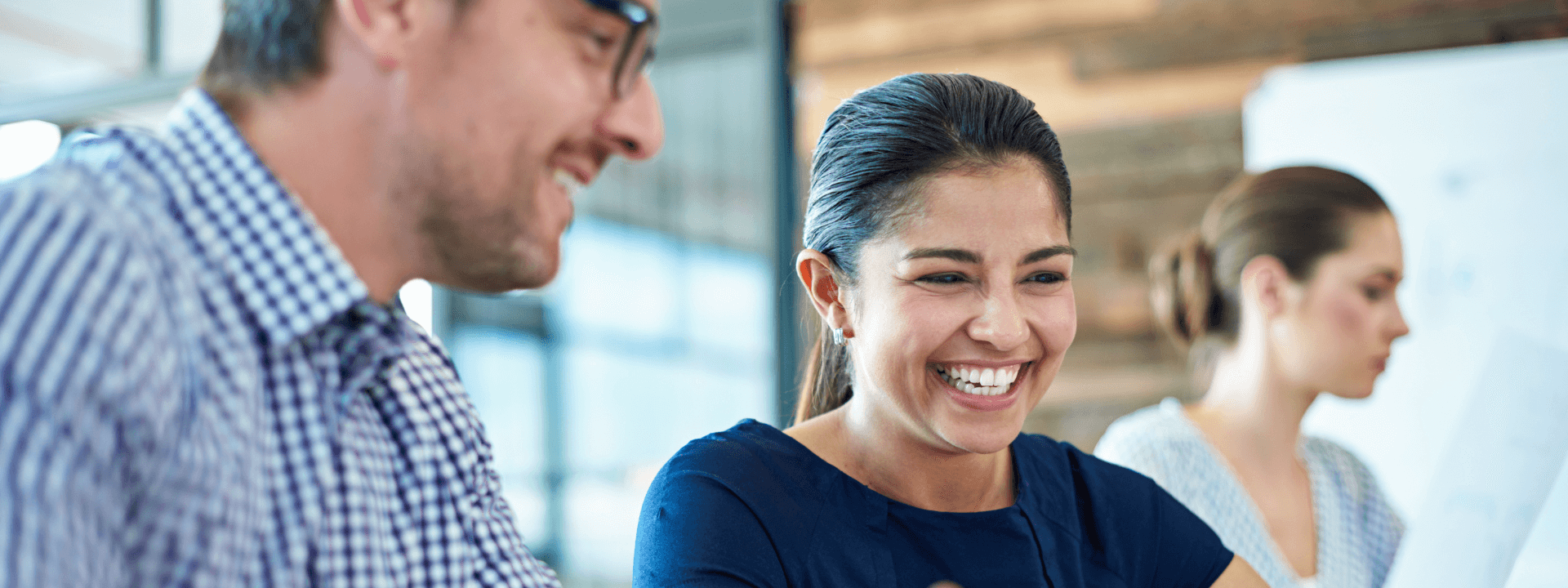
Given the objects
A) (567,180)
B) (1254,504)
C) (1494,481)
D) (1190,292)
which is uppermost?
(567,180)

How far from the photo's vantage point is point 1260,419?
6.03ft

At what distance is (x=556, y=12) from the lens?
732 mm

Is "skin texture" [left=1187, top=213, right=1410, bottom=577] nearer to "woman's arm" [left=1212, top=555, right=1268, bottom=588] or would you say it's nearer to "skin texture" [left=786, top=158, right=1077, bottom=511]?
"woman's arm" [left=1212, top=555, right=1268, bottom=588]

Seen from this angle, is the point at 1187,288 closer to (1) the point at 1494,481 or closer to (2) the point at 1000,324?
(1) the point at 1494,481

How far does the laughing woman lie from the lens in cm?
112

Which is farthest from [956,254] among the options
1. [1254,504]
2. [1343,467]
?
[1343,467]

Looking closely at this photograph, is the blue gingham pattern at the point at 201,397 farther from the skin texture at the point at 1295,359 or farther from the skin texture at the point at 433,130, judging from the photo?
the skin texture at the point at 1295,359

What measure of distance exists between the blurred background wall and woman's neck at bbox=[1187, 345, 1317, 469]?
1.27 metres

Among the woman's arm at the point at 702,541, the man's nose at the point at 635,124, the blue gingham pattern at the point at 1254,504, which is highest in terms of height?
the man's nose at the point at 635,124

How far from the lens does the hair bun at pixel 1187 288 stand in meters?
1.94

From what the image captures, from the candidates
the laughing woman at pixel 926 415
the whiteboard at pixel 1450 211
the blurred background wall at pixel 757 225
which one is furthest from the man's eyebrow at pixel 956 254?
the blurred background wall at pixel 757 225

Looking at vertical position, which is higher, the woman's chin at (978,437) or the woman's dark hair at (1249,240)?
the woman's dark hair at (1249,240)

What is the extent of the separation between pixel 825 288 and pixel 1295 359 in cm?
95

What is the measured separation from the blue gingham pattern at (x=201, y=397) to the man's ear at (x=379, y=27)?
3.8 inches
